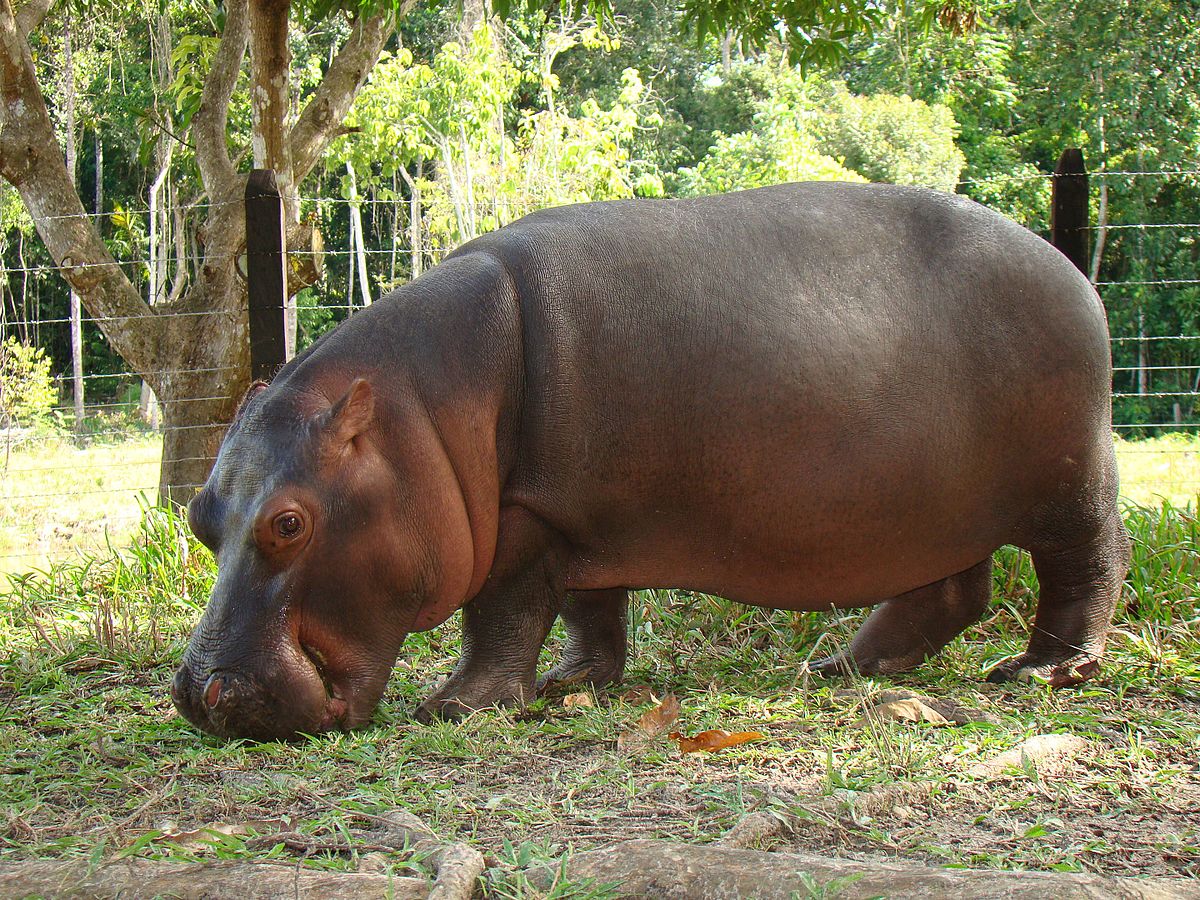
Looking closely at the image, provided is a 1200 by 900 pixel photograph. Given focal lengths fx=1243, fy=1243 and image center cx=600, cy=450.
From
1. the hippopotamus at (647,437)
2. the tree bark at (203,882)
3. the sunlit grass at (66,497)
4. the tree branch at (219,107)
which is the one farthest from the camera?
the sunlit grass at (66,497)

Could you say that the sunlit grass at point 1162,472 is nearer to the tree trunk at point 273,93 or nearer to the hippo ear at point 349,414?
the tree trunk at point 273,93

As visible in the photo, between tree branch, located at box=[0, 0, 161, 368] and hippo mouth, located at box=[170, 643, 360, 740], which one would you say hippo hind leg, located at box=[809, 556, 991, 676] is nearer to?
hippo mouth, located at box=[170, 643, 360, 740]

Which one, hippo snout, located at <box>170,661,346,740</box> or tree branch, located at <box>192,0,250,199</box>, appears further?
tree branch, located at <box>192,0,250,199</box>

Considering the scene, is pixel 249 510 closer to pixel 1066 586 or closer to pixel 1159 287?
pixel 1066 586

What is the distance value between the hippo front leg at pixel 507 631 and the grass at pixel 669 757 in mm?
106

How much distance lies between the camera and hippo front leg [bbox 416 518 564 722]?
3.53 m

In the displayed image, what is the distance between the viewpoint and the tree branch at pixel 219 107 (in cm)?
740

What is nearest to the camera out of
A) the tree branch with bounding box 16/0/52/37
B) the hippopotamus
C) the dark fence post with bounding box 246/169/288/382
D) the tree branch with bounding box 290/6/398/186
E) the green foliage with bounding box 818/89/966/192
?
the hippopotamus

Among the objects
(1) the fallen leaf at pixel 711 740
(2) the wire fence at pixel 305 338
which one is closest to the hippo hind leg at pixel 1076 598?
(2) the wire fence at pixel 305 338

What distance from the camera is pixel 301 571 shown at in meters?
3.22

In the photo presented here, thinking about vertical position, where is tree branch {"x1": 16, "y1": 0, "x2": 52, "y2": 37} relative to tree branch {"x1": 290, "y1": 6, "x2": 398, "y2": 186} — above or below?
above

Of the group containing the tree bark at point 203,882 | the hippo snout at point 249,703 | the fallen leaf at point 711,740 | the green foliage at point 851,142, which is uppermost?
the green foliage at point 851,142

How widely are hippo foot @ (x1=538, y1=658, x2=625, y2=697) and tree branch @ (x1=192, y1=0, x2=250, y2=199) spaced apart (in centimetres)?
452

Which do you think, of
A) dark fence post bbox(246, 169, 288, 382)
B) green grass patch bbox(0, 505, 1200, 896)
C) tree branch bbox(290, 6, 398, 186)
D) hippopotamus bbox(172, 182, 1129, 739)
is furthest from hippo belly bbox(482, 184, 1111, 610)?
tree branch bbox(290, 6, 398, 186)
